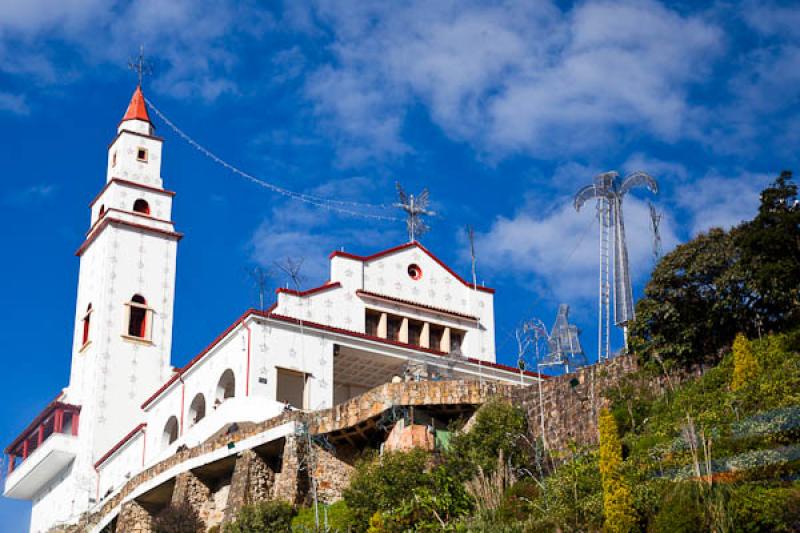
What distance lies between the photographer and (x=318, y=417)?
41375 mm

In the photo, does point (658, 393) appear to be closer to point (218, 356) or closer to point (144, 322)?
point (218, 356)

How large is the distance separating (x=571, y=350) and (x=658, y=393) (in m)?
11.6

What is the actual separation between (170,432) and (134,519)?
8.80 m

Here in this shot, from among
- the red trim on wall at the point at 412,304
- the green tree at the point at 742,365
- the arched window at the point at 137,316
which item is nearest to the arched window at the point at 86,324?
the arched window at the point at 137,316

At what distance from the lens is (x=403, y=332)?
54.0 meters

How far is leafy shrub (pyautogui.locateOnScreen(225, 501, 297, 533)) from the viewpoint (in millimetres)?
37750

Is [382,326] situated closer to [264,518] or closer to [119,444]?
[119,444]

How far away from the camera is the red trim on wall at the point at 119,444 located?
56.2 metres

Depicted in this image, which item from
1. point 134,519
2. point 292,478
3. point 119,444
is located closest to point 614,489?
point 292,478

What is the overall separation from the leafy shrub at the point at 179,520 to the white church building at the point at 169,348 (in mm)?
3405

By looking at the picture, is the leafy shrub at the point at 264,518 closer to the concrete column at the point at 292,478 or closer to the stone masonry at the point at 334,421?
the concrete column at the point at 292,478

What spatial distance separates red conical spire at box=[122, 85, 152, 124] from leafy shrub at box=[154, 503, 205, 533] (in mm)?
32036

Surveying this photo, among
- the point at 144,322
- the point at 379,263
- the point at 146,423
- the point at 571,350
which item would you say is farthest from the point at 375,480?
the point at 144,322

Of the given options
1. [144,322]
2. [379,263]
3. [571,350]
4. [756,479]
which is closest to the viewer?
[756,479]
